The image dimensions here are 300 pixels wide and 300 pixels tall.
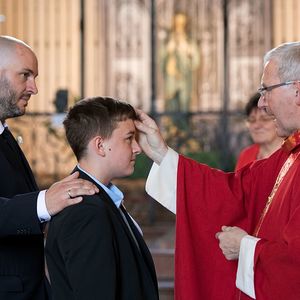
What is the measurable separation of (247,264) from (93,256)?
50 cm

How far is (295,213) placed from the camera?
2.35 m

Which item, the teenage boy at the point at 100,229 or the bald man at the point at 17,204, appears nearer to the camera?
the teenage boy at the point at 100,229

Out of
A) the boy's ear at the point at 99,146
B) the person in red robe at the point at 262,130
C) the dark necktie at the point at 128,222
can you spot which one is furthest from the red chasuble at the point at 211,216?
the person in red robe at the point at 262,130

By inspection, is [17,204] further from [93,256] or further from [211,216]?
[211,216]

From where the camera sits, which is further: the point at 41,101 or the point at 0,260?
the point at 41,101

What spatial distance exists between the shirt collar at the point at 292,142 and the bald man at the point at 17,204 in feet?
2.42

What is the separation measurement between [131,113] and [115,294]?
1.78 feet

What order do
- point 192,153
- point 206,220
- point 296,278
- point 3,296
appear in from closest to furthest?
1. point 296,278
2. point 3,296
3. point 206,220
4. point 192,153

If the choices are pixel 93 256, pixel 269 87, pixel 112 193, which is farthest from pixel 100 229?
pixel 269 87

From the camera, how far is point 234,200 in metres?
2.83

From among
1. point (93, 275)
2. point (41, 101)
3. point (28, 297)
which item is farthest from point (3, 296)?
point (41, 101)

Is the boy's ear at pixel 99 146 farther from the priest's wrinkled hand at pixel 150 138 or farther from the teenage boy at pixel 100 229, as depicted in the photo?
the priest's wrinkled hand at pixel 150 138

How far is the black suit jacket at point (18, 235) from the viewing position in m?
2.41

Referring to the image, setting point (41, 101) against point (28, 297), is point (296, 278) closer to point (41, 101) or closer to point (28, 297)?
point (28, 297)
